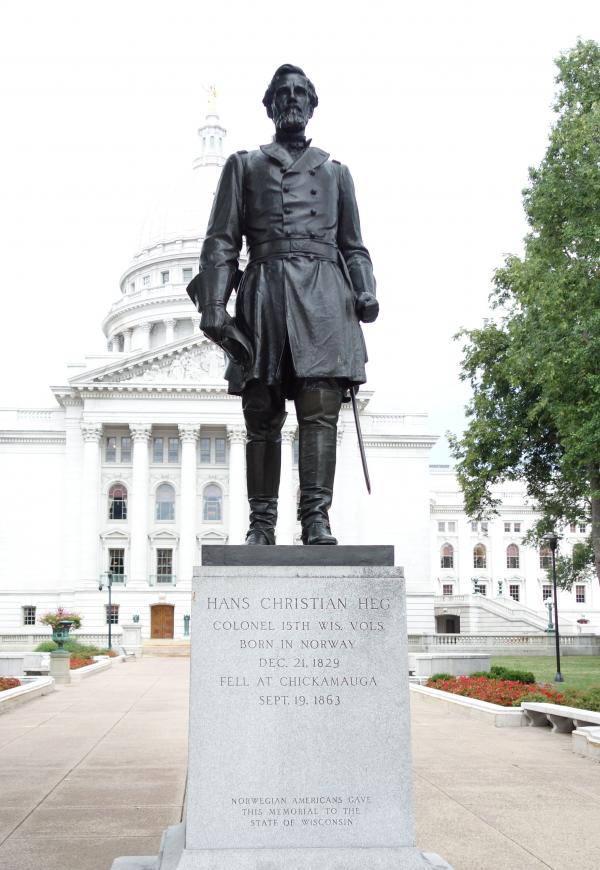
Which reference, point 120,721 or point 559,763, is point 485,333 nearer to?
point 120,721

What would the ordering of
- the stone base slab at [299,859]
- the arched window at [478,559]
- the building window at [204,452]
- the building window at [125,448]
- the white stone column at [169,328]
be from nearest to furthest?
1. the stone base slab at [299,859]
2. the building window at [125,448]
3. the building window at [204,452]
4. the white stone column at [169,328]
5. the arched window at [478,559]

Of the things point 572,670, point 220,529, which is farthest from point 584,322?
point 220,529

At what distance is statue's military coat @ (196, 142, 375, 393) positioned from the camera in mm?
6703

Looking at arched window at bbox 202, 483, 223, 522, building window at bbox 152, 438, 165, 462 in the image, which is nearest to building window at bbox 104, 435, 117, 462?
building window at bbox 152, 438, 165, 462

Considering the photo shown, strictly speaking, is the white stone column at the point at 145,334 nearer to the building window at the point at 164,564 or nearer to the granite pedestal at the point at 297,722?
the building window at the point at 164,564

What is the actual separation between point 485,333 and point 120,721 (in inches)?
929

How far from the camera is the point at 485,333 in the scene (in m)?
36.6

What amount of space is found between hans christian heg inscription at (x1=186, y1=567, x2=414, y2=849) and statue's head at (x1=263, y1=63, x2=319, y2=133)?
3.21 meters

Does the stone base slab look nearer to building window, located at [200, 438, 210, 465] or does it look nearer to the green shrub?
the green shrub

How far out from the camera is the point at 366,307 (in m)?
6.89

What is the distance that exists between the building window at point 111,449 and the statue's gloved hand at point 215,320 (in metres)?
70.5

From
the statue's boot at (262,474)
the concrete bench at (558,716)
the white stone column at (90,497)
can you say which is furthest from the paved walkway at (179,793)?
the white stone column at (90,497)

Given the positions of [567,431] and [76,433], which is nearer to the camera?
[567,431]

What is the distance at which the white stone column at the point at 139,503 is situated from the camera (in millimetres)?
72500
